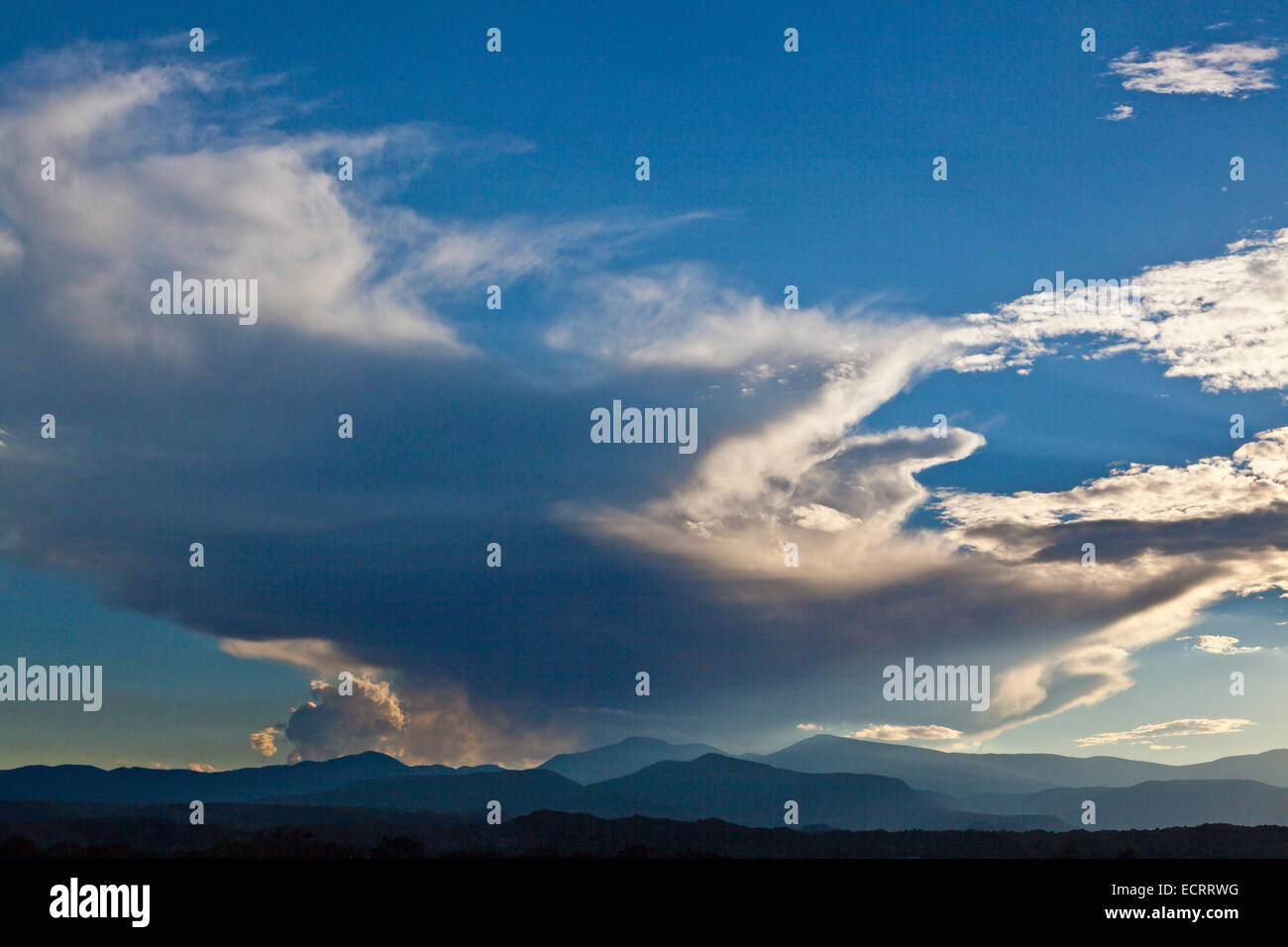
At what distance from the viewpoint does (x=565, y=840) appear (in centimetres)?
12181

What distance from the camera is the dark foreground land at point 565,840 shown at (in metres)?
95.1

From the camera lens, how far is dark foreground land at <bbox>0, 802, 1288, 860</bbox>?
9512 centimetres
